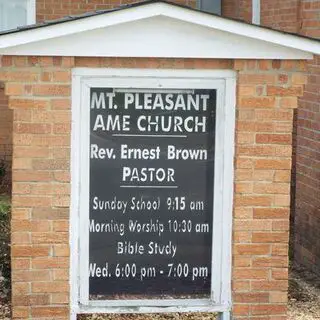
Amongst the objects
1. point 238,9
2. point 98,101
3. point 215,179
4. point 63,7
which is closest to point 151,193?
point 215,179

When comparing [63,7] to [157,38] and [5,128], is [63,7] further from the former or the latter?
[157,38]

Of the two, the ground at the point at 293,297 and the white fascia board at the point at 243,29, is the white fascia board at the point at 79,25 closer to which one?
the white fascia board at the point at 243,29

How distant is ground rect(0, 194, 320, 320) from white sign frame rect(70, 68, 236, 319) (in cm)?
76

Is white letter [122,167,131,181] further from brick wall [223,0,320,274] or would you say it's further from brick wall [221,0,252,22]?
brick wall [221,0,252,22]

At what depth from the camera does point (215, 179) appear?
6.23 meters

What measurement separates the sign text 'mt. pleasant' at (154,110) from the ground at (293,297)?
1.74 m

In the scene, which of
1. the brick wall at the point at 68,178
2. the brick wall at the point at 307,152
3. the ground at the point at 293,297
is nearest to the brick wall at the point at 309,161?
the brick wall at the point at 307,152

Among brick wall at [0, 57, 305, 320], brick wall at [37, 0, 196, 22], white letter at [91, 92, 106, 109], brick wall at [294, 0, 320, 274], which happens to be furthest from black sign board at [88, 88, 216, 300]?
brick wall at [37, 0, 196, 22]

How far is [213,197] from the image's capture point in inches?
247

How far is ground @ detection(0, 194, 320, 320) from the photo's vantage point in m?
7.08

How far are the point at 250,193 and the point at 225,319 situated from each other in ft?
3.10

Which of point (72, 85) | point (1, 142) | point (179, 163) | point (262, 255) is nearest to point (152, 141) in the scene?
point (179, 163)

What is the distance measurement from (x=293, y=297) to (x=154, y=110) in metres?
2.47

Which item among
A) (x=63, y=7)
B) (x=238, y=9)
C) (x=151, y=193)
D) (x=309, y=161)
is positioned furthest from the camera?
(x=63, y=7)
